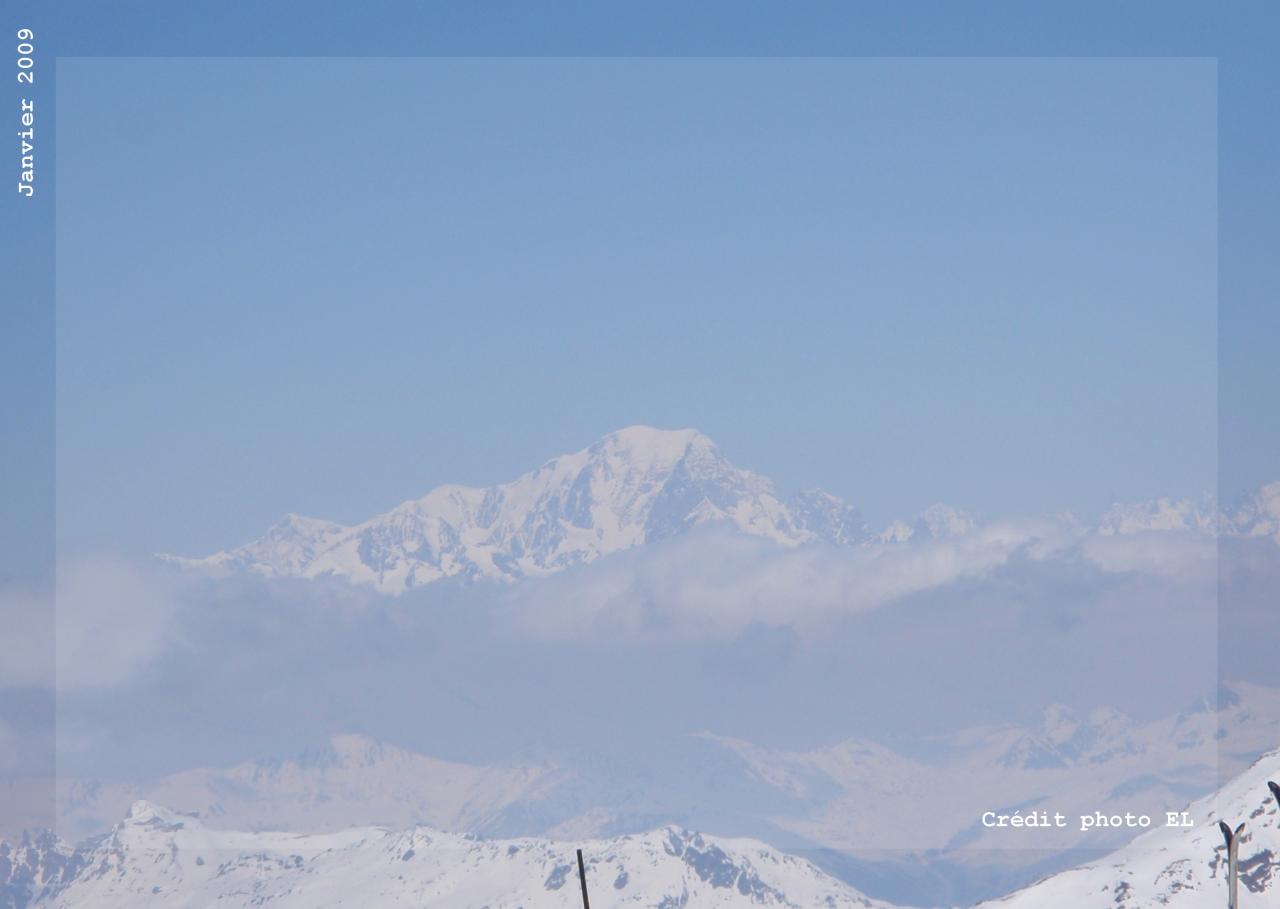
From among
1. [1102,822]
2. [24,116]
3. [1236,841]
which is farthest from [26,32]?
[1102,822]

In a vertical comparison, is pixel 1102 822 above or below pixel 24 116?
below

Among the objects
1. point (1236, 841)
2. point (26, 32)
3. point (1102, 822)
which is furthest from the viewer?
point (1102, 822)

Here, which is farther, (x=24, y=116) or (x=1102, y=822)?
(x=1102, y=822)

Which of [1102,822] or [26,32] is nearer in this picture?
[26,32]

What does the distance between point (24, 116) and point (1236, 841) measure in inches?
2386

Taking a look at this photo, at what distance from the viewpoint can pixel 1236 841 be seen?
182 feet

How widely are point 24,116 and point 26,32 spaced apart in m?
3.92

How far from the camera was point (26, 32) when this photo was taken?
86.6m

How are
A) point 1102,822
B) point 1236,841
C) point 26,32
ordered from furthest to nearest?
point 1102,822 < point 26,32 < point 1236,841

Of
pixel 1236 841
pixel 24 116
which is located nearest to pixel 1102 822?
pixel 1236 841

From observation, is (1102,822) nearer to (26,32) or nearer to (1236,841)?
(1236,841)

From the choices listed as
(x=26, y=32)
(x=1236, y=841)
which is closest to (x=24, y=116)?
(x=26, y=32)

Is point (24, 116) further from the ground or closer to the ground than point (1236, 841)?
further from the ground

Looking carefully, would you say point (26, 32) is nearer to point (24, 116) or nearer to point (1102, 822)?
point (24, 116)
